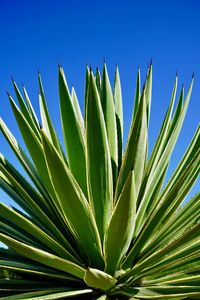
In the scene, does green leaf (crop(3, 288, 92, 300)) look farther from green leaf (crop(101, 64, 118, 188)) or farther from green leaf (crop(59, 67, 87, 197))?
green leaf (crop(101, 64, 118, 188))

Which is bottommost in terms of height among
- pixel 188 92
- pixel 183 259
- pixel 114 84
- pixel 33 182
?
pixel 183 259

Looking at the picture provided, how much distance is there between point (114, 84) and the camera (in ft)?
9.71

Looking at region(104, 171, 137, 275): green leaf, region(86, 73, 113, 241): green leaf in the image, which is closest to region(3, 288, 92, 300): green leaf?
region(104, 171, 137, 275): green leaf

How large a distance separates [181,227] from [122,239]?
1.81 feet

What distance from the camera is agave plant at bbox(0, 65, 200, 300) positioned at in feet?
5.34

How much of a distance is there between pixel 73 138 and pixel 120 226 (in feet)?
2.03

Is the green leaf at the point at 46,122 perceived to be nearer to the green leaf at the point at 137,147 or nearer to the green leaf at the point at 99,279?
the green leaf at the point at 137,147

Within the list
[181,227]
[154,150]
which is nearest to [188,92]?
[154,150]

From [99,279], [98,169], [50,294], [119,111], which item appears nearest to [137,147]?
[98,169]

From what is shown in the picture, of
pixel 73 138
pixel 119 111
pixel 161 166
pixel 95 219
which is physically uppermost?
pixel 119 111

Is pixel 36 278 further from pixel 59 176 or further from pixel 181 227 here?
pixel 181 227

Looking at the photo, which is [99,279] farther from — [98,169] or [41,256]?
[98,169]

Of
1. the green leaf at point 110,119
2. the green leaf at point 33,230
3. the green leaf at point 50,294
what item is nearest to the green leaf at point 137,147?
the green leaf at point 110,119

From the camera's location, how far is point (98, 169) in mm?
1895
